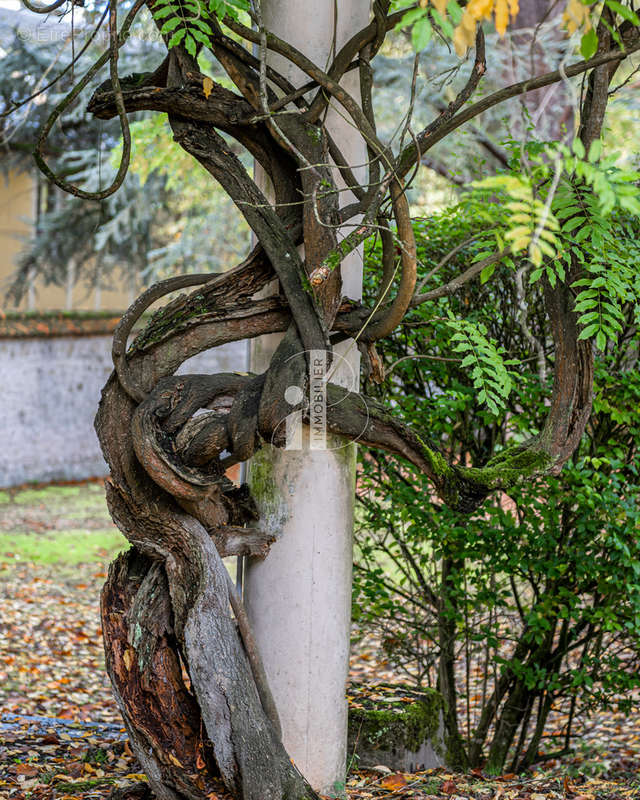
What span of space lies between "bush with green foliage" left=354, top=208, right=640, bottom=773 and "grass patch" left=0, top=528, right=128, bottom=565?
5205mm

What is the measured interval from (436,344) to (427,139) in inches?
53.7

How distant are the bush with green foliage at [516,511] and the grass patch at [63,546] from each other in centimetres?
520

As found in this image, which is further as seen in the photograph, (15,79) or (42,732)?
(15,79)

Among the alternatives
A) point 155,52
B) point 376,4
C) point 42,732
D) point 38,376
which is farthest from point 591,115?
point 38,376

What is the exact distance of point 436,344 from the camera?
444 cm

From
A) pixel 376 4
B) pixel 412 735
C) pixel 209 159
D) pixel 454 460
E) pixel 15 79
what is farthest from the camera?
pixel 15 79

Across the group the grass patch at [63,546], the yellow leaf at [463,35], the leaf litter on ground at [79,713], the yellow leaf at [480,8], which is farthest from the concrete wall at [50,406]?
the yellow leaf at [480,8]

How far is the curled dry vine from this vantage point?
3.10 metres

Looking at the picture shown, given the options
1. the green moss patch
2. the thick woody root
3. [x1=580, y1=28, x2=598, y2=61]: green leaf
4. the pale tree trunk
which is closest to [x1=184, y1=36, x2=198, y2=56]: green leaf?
the pale tree trunk

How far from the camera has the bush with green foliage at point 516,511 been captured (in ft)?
14.0

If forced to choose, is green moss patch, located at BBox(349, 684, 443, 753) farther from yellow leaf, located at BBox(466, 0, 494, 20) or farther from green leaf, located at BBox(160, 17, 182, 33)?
yellow leaf, located at BBox(466, 0, 494, 20)

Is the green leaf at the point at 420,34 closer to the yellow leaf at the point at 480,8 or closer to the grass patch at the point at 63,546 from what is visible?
the yellow leaf at the point at 480,8

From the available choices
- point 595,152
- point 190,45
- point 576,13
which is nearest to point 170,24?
point 190,45

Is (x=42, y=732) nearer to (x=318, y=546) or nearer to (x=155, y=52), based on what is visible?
(x=318, y=546)
